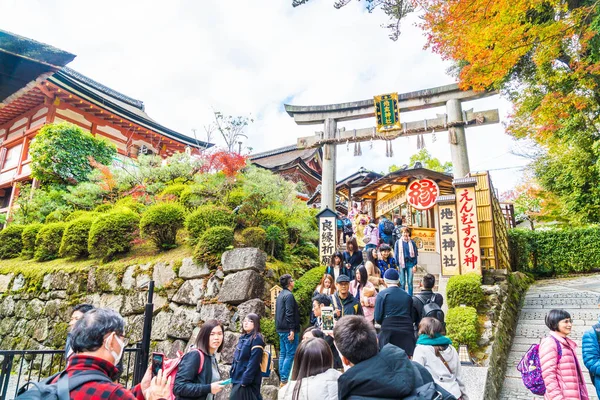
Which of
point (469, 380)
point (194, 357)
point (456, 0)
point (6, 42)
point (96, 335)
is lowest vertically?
point (469, 380)

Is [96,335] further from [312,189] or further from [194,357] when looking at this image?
[312,189]

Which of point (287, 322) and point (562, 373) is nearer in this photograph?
point (562, 373)

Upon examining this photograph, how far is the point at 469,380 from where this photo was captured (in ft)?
17.2

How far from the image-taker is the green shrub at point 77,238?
1004 cm

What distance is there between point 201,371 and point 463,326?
188 inches

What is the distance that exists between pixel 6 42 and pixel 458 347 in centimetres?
732

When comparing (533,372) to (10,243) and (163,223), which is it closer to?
(163,223)

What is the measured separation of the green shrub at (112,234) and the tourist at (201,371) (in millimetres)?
7105

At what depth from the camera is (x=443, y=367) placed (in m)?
3.35

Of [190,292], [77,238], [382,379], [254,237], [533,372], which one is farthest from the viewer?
[77,238]

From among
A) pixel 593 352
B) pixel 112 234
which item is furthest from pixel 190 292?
pixel 593 352

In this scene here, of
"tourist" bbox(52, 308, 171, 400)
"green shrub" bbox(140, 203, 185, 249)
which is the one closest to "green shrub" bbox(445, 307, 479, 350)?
"tourist" bbox(52, 308, 171, 400)

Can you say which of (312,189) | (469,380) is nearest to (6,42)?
(469,380)

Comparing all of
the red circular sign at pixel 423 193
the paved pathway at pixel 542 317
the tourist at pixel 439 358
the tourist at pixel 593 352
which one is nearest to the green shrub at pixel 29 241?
the tourist at pixel 439 358
